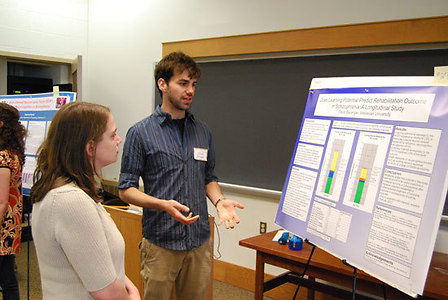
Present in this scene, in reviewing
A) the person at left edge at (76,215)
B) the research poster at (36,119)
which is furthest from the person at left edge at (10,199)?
the person at left edge at (76,215)

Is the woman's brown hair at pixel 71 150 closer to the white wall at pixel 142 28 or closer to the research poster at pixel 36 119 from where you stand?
the research poster at pixel 36 119

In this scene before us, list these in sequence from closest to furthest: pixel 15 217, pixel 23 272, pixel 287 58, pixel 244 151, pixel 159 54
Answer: pixel 15 217
pixel 287 58
pixel 244 151
pixel 23 272
pixel 159 54

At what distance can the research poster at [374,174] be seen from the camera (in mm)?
1059

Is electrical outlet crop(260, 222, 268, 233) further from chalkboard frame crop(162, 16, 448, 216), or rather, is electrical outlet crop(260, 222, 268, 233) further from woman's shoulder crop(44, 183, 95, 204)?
woman's shoulder crop(44, 183, 95, 204)

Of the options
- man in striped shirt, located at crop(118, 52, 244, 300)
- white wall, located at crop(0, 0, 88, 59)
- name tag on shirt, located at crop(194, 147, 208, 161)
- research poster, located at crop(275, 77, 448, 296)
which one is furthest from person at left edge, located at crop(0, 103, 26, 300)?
white wall, located at crop(0, 0, 88, 59)

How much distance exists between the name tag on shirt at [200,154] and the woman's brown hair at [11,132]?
1.07 m

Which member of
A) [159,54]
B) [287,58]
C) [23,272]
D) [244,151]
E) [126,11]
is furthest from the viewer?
[126,11]

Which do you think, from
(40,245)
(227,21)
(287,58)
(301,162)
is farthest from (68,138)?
(227,21)

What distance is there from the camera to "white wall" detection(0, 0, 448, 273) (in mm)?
2992

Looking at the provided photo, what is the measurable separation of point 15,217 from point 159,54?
228 cm

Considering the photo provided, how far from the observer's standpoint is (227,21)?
357cm

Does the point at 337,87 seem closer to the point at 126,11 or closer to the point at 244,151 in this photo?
the point at 244,151

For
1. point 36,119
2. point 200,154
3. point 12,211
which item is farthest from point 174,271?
point 36,119

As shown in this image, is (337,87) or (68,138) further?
(337,87)
